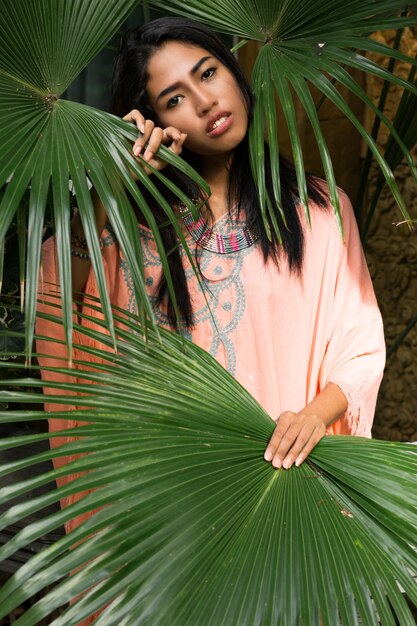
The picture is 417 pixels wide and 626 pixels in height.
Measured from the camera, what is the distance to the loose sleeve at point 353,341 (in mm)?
1362

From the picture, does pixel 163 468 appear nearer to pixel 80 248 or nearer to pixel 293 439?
pixel 293 439

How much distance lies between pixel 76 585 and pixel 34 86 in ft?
2.02

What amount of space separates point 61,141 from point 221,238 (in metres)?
0.45

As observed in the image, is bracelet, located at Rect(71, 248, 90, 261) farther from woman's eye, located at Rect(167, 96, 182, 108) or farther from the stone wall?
the stone wall

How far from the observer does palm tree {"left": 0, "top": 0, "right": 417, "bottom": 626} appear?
0.87 meters

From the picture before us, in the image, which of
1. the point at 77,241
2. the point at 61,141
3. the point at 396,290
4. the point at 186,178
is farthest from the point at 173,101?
the point at 396,290

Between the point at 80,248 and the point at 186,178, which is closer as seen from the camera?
the point at 80,248

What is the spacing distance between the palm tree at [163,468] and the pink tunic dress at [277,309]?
10.4 inches

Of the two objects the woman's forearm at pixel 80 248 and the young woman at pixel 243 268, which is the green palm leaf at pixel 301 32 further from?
the woman's forearm at pixel 80 248

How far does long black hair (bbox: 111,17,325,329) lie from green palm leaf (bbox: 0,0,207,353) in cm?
25

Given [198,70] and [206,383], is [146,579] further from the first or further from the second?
[198,70]

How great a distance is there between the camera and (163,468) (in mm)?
963

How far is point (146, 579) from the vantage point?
88 centimetres

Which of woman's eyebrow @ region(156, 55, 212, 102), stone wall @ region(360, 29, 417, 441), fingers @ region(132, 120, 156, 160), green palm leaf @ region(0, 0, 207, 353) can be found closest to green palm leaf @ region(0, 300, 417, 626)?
green palm leaf @ region(0, 0, 207, 353)
